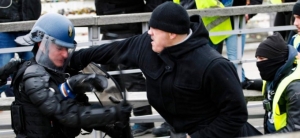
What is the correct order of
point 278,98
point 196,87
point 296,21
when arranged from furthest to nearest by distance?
point 296,21 → point 278,98 → point 196,87

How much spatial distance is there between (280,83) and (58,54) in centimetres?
177

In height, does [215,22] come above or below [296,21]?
below

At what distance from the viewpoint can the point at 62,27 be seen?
15.8 ft

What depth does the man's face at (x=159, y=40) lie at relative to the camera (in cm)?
457

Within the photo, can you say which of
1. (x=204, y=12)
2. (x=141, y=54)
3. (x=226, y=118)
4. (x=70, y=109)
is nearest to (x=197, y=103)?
(x=226, y=118)

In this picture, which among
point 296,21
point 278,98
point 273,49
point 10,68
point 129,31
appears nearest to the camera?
point 10,68

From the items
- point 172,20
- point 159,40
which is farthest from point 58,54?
point 172,20

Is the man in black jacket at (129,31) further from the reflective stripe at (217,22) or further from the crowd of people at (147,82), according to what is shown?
the crowd of people at (147,82)

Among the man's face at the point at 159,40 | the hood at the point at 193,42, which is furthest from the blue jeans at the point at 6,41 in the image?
the hood at the point at 193,42

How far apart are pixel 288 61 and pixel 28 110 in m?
2.09

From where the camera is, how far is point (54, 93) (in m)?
4.62

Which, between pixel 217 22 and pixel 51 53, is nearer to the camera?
pixel 51 53

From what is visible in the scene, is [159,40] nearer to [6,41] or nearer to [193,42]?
[193,42]

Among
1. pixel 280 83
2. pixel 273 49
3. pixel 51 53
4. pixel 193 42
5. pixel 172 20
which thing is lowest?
pixel 280 83
